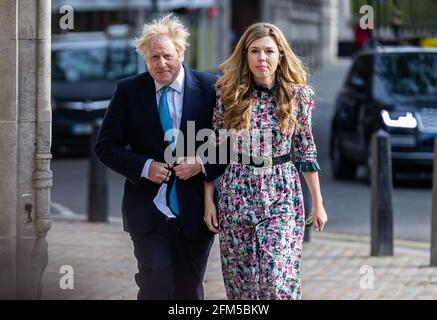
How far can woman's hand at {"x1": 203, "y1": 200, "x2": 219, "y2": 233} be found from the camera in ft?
19.7

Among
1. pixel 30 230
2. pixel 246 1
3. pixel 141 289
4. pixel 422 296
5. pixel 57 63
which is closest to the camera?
pixel 141 289

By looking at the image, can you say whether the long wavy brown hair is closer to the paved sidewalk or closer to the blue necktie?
the blue necktie

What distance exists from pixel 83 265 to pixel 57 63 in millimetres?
12611

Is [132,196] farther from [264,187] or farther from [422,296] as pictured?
[422,296]

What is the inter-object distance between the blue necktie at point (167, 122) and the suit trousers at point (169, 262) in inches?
3.7

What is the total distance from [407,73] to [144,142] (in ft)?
35.9

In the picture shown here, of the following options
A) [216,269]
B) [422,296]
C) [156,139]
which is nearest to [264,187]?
[156,139]

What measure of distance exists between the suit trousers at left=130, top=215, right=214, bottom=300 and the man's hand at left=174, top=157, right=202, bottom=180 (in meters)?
0.26

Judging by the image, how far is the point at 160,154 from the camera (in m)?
Result: 6.12

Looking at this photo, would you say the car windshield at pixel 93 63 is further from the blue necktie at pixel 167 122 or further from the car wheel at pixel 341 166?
the blue necktie at pixel 167 122

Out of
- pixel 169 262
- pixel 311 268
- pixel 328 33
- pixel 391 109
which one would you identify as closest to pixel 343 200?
pixel 391 109

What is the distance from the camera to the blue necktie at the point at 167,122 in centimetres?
610

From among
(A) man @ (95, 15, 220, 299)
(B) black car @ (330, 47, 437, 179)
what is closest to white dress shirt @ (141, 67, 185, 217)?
(A) man @ (95, 15, 220, 299)

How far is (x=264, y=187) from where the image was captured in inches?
229
